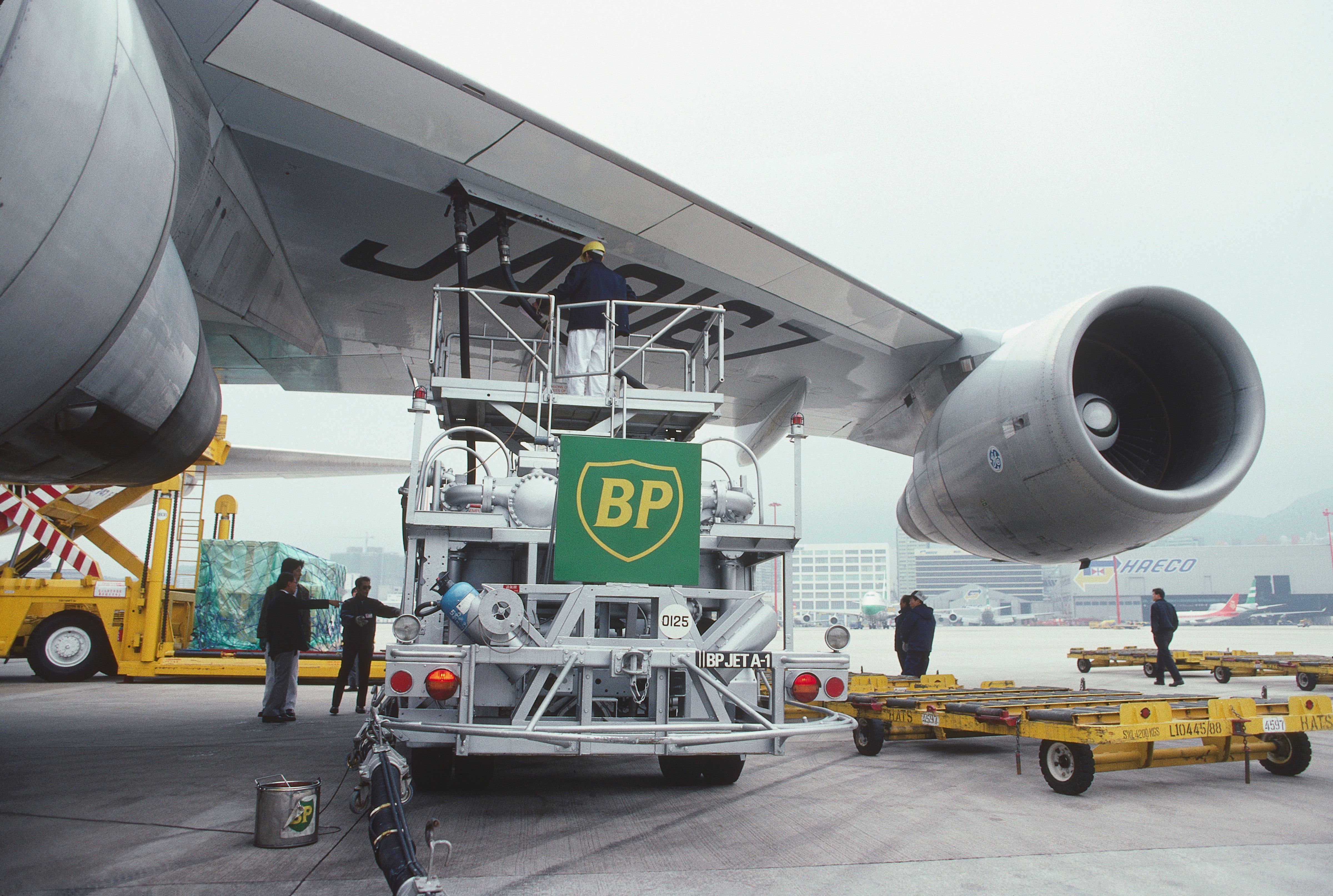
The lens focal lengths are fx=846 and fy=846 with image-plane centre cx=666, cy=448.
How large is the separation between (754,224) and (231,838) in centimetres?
503

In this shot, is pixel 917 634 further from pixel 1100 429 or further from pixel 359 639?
pixel 359 639

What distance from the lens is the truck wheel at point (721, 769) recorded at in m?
4.93

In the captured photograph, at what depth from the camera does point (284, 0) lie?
13.3 ft

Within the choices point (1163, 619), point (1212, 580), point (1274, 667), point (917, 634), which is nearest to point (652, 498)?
point (917, 634)

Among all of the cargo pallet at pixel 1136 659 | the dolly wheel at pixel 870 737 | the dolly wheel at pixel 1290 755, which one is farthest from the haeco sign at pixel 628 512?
the cargo pallet at pixel 1136 659

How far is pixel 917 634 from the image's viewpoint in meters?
9.30

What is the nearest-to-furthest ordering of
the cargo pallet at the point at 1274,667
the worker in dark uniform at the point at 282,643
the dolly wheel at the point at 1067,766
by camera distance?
the dolly wheel at the point at 1067,766 → the worker in dark uniform at the point at 282,643 → the cargo pallet at the point at 1274,667

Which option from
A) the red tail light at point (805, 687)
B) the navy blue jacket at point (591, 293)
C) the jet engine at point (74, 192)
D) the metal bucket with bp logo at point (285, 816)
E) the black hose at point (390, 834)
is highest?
the navy blue jacket at point (591, 293)

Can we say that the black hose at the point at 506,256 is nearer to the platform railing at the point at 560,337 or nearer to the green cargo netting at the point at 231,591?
the platform railing at the point at 560,337

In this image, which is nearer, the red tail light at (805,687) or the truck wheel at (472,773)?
the red tail light at (805,687)

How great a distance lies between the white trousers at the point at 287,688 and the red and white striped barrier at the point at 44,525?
15.7ft

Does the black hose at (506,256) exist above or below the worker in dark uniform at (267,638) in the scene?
above

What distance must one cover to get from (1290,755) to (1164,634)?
685cm

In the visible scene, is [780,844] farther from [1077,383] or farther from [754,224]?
[1077,383]
